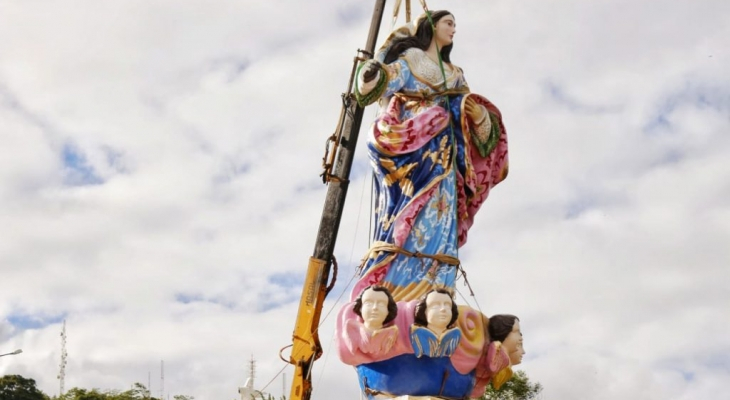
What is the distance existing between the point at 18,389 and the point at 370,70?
21.0m

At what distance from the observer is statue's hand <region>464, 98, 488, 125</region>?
1288 centimetres

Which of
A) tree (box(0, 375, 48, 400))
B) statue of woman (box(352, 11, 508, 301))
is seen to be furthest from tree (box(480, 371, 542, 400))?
tree (box(0, 375, 48, 400))

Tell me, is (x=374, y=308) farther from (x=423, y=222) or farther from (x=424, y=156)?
(x=424, y=156)

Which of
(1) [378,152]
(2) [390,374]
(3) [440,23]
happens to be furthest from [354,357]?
(3) [440,23]

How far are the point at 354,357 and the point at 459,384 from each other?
1050mm

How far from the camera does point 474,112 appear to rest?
12.9m

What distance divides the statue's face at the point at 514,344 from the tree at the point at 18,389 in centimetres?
2134

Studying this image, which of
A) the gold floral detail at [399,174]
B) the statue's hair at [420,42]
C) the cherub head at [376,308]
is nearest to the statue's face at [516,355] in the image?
the cherub head at [376,308]

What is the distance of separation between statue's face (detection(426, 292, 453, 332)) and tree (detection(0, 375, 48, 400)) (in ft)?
70.6

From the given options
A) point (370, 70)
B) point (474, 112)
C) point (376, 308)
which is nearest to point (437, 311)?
point (376, 308)

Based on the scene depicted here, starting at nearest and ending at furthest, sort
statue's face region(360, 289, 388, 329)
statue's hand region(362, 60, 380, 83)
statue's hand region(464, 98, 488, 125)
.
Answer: statue's face region(360, 289, 388, 329) → statue's hand region(362, 60, 380, 83) → statue's hand region(464, 98, 488, 125)

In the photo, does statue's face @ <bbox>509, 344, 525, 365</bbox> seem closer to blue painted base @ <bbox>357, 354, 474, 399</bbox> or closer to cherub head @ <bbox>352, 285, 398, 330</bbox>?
blue painted base @ <bbox>357, 354, 474, 399</bbox>

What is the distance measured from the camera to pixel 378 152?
495 inches

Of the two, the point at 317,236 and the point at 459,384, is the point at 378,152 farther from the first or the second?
the point at 459,384
